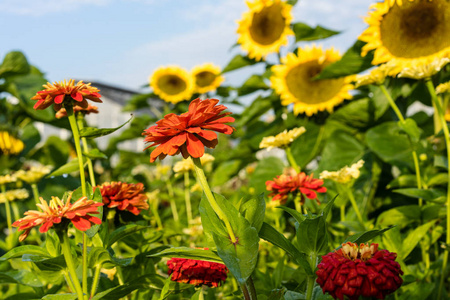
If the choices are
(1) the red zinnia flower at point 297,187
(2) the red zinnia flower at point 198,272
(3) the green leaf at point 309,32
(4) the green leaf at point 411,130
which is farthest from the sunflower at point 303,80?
(2) the red zinnia flower at point 198,272

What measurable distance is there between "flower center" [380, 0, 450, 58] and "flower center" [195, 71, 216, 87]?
56.8 inches

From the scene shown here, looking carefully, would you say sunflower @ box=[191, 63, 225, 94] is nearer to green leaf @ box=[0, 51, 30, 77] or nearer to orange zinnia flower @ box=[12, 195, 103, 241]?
green leaf @ box=[0, 51, 30, 77]

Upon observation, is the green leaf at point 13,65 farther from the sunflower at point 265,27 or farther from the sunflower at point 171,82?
the sunflower at point 265,27

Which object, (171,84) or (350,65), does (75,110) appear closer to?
(350,65)

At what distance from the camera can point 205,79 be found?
2.69 meters

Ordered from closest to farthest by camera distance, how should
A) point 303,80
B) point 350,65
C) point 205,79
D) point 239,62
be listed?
1. point 350,65
2. point 303,80
3. point 239,62
4. point 205,79

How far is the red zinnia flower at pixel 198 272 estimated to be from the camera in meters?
0.77

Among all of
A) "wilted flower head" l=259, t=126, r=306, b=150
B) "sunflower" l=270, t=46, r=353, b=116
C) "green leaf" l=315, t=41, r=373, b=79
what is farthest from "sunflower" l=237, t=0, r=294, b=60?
"wilted flower head" l=259, t=126, r=306, b=150

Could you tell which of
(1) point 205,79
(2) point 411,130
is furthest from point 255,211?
(1) point 205,79

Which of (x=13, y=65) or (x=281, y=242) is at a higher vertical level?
(x=13, y=65)

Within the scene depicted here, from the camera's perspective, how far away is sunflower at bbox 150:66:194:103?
2.63 metres

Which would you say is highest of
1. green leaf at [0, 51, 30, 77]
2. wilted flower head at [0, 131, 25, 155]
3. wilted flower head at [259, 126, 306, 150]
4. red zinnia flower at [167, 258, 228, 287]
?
green leaf at [0, 51, 30, 77]

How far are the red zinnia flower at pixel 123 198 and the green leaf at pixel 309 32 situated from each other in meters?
1.21

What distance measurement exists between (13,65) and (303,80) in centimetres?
145
